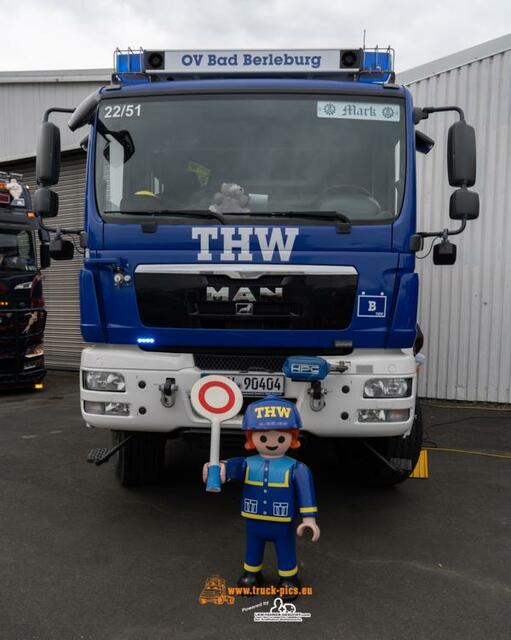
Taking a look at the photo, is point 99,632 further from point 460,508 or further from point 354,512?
point 460,508

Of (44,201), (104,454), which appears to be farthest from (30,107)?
(104,454)

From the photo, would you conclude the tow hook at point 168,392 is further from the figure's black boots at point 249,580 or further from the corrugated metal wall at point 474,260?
the corrugated metal wall at point 474,260

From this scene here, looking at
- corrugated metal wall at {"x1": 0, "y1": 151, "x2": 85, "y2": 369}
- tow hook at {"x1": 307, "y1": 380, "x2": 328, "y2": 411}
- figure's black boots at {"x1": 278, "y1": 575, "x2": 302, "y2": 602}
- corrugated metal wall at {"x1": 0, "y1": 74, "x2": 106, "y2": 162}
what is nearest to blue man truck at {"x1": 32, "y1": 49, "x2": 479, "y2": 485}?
tow hook at {"x1": 307, "y1": 380, "x2": 328, "y2": 411}

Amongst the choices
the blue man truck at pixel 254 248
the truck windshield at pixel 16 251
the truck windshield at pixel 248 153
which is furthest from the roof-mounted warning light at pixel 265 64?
the truck windshield at pixel 16 251

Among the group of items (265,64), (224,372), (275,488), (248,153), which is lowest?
(275,488)

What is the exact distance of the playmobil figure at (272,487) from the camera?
2814mm

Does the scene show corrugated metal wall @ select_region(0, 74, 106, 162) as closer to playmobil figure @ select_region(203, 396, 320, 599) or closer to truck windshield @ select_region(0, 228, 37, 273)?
truck windshield @ select_region(0, 228, 37, 273)

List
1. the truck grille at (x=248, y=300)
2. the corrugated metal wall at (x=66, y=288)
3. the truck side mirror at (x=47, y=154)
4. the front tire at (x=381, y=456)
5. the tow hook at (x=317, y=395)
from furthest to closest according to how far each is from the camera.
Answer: the corrugated metal wall at (x=66, y=288), the front tire at (x=381, y=456), the truck side mirror at (x=47, y=154), the truck grille at (x=248, y=300), the tow hook at (x=317, y=395)

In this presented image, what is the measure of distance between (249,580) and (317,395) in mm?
1060

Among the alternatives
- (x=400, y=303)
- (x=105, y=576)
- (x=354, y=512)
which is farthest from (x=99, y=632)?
(x=400, y=303)

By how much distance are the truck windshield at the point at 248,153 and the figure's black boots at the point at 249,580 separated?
83.7 inches

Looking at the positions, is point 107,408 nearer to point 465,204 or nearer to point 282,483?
point 282,483

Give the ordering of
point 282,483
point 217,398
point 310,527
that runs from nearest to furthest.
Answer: point 310,527 < point 282,483 < point 217,398

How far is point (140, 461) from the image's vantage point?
4.43 m
